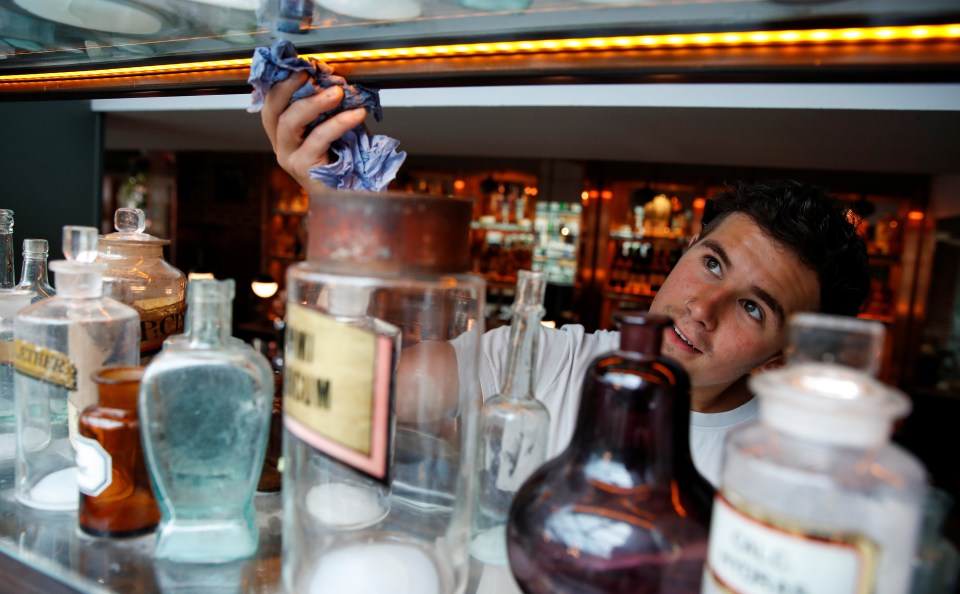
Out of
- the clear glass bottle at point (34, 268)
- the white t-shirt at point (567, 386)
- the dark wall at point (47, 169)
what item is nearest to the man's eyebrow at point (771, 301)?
the white t-shirt at point (567, 386)

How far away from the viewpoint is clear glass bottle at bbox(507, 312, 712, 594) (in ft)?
1.11

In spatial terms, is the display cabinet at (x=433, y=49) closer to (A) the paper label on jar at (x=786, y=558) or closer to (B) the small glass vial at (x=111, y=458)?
(B) the small glass vial at (x=111, y=458)

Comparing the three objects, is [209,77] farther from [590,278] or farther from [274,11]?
[590,278]

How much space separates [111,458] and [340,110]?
13.7 inches

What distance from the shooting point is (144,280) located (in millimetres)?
670

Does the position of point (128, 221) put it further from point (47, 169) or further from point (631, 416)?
point (47, 169)

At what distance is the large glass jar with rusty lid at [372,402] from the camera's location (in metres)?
0.38

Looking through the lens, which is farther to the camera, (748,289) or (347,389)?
(748,289)

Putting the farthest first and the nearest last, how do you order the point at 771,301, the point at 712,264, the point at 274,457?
the point at 712,264, the point at 771,301, the point at 274,457

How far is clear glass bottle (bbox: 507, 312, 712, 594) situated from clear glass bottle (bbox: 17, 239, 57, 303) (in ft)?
2.03

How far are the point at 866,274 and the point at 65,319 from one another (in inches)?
55.2

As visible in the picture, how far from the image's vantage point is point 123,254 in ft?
2.17

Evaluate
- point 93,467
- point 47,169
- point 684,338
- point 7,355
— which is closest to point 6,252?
point 7,355

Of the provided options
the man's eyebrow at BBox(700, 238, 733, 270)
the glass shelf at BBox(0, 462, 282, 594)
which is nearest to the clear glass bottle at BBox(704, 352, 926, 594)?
the glass shelf at BBox(0, 462, 282, 594)
